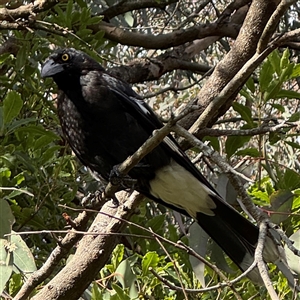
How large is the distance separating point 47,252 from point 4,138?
0.56 metres

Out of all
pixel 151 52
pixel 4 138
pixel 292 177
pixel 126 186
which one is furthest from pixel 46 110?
pixel 151 52

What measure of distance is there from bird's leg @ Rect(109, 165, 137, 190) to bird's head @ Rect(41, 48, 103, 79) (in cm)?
38

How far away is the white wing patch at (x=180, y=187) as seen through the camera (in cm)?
209

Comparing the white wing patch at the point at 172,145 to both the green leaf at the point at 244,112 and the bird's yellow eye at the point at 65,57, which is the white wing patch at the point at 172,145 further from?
the bird's yellow eye at the point at 65,57

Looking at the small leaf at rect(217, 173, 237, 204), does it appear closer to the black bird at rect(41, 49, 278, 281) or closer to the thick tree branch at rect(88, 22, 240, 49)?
the black bird at rect(41, 49, 278, 281)

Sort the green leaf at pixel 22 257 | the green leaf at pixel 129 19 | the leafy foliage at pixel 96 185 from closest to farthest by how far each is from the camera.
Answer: the green leaf at pixel 22 257, the leafy foliage at pixel 96 185, the green leaf at pixel 129 19

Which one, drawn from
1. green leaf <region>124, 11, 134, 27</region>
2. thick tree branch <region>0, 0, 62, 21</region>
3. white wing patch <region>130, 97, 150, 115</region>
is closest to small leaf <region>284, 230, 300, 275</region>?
white wing patch <region>130, 97, 150, 115</region>

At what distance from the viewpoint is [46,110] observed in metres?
2.46

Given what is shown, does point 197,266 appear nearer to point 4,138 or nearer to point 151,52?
point 4,138

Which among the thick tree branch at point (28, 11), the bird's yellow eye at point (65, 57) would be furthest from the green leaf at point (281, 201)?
the thick tree branch at point (28, 11)

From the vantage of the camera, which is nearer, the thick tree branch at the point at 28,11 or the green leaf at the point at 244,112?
the green leaf at the point at 244,112

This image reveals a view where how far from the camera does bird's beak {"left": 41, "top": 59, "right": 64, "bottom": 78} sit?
213 cm

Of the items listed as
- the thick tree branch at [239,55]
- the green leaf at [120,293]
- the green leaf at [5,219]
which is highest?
the green leaf at [5,219]

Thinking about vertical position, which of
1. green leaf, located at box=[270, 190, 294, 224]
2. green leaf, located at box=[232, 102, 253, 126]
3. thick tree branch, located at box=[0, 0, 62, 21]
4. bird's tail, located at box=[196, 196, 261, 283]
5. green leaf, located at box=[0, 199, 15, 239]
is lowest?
bird's tail, located at box=[196, 196, 261, 283]
